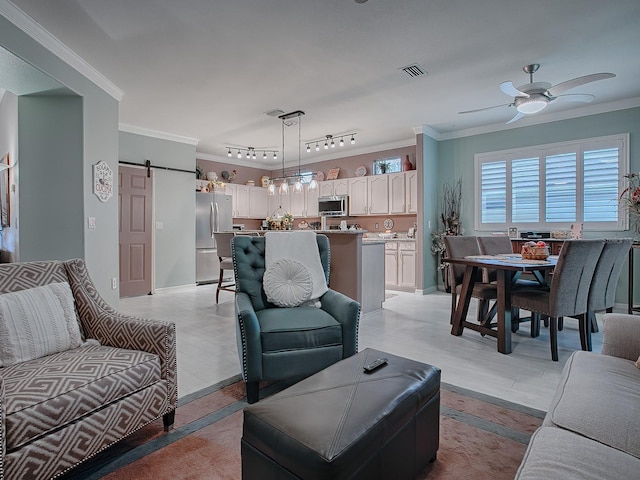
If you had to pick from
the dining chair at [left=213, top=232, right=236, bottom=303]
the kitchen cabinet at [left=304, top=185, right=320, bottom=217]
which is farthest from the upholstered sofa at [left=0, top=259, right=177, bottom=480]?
the kitchen cabinet at [left=304, top=185, right=320, bottom=217]

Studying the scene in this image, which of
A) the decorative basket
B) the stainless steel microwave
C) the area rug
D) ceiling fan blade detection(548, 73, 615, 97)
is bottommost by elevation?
the area rug

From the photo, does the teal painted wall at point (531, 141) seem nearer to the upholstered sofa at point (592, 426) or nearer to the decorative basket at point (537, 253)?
the decorative basket at point (537, 253)

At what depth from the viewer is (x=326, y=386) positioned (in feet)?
4.44

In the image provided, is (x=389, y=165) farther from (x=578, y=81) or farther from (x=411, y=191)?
(x=578, y=81)

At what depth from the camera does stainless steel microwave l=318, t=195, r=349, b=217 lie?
704cm

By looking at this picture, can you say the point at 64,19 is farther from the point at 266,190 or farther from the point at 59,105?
the point at 266,190

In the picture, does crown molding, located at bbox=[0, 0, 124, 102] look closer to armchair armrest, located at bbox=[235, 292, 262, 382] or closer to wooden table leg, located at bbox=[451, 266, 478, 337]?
armchair armrest, located at bbox=[235, 292, 262, 382]

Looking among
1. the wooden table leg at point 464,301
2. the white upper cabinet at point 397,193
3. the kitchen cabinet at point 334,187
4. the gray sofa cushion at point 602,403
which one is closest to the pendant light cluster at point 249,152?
the kitchen cabinet at point 334,187

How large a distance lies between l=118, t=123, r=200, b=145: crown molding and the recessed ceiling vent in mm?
4062

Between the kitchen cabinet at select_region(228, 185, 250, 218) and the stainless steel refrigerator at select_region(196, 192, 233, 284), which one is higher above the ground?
the kitchen cabinet at select_region(228, 185, 250, 218)

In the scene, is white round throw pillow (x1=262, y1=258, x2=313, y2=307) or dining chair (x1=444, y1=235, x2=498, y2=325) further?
dining chair (x1=444, y1=235, x2=498, y2=325)

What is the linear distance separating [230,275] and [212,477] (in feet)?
19.6

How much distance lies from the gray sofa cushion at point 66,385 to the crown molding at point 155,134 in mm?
4696

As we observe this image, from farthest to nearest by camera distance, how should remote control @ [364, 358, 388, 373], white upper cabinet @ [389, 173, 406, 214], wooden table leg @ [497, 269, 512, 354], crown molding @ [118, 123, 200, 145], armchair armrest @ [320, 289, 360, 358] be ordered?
white upper cabinet @ [389, 173, 406, 214] → crown molding @ [118, 123, 200, 145] → wooden table leg @ [497, 269, 512, 354] → armchair armrest @ [320, 289, 360, 358] → remote control @ [364, 358, 388, 373]
